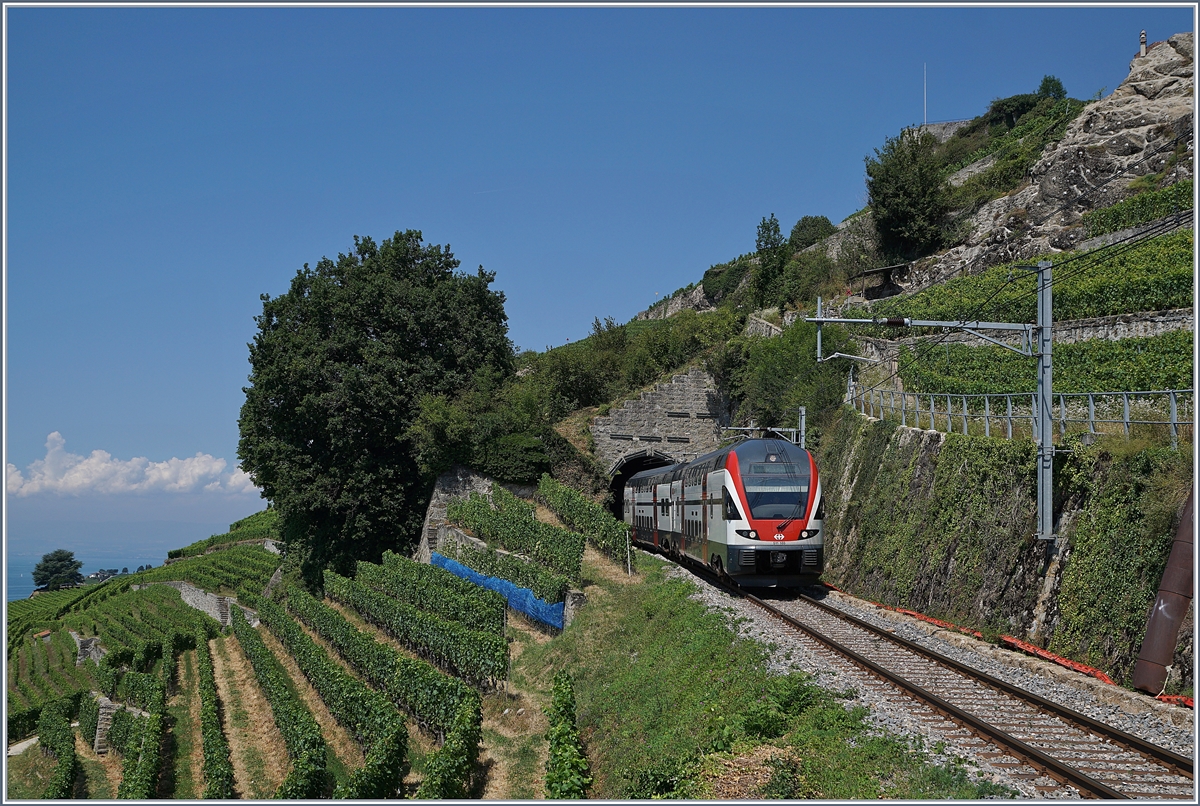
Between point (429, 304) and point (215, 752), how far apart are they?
2370 centimetres

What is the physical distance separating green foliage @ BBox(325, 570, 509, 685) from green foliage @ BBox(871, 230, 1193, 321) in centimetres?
1442

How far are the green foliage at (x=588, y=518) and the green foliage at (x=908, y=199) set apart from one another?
29.6 meters

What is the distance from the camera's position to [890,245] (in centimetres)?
5512

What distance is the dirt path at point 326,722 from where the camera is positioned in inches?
742

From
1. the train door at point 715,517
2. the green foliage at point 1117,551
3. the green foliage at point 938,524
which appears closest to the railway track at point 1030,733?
the green foliage at point 1117,551

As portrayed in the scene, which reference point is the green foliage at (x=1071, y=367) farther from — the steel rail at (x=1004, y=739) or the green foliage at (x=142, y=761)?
the green foliage at (x=142, y=761)

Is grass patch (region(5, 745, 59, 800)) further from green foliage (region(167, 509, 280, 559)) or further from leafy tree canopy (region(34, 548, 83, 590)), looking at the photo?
leafy tree canopy (region(34, 548, 83, 590))

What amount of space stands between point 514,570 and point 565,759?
13632 mm

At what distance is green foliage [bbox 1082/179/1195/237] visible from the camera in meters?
29.7

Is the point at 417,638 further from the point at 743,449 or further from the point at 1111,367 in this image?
the point at 1111,367

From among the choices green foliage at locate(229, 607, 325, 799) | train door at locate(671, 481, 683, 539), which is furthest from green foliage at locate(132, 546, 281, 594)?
train door at locate(671, 481, 683, 539)

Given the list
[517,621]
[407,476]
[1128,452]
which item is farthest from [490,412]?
[1128,452]

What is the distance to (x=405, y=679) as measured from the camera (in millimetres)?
19219

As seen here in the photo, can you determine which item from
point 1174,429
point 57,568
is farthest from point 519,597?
point 57,568
